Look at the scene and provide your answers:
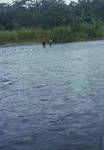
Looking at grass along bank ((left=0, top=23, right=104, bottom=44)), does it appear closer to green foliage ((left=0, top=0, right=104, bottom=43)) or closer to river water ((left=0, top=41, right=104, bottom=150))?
green foliage ((left=0, top=0, right=104, bottom=43))

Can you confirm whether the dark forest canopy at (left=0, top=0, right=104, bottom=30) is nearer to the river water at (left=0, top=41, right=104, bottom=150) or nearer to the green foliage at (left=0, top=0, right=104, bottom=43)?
the green foliage at (left=0, top=0, right=104, bottom=43)

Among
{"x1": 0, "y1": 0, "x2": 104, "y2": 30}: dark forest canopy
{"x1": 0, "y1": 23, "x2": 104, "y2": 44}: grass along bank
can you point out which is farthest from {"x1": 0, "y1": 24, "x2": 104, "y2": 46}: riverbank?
{"x1": 0, "y1": 0, "x2": 104, "y2": 30}: dark forest canopy

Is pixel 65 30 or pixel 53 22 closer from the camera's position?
pixel 65 30

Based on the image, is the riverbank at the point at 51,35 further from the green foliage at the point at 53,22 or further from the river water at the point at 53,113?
the river water at the point at 53,113

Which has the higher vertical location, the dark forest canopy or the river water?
the river water

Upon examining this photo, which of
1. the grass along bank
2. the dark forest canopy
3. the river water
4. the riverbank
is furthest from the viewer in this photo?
the dark forest canopy

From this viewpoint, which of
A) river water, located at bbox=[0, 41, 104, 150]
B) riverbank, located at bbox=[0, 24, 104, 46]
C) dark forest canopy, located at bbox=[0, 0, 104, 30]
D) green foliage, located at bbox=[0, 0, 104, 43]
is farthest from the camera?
dark forest canopy, located at bbox=[0, 0, 104, 30]

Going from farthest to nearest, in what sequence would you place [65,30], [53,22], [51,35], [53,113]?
[53,22] < [65,30] < [51,35] < [53,113]

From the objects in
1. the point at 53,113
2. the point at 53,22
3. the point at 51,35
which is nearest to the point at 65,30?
the point at 51,35

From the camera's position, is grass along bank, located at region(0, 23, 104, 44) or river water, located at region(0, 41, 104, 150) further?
grass along bank, located at region(0, 23, 104, 44)

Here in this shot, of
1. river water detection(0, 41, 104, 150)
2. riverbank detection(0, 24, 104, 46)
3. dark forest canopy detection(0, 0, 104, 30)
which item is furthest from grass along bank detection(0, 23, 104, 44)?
river water detection(0, 41, 104, 150)

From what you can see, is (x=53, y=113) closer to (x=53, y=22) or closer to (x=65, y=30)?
(x=65, y=30)

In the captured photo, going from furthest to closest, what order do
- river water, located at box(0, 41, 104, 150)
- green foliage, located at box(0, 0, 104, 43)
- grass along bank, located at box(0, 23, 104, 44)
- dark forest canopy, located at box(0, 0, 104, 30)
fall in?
dark forest canopy, located at box(0, 0, 104, 30)
green foliage, located at box(0, 0, 104, 43)
grass along bank, located at box(0, 23, 104, 44)
river water, located at box(0, 41, 104, 150)

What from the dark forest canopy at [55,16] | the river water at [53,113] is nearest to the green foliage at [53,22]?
the dark forest canopy at [55,16]
